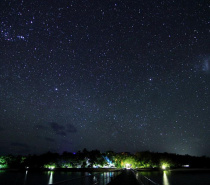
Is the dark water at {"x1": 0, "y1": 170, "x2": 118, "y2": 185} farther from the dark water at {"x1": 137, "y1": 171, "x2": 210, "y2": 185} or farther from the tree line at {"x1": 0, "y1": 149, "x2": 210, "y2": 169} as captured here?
the tree line at {"x1": 0, "y1": 149, "x2": 210, "y2": 169}

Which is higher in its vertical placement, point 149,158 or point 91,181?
point 149,158

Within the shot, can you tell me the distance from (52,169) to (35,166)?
14712 mm

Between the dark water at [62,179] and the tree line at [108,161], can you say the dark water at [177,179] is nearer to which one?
the dark water at [62,179]

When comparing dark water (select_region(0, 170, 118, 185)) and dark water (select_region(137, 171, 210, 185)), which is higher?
dark water (select_region(0, 170, 118, 185))

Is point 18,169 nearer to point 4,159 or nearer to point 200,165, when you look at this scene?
point 4,159

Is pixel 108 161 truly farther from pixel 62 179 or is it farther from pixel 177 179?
pixel 177 179

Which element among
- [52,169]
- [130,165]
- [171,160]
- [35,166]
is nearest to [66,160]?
[52,169]

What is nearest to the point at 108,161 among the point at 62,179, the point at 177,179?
the point at 62,179

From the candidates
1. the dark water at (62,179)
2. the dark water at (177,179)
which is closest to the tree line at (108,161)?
the dark water at (62,179)

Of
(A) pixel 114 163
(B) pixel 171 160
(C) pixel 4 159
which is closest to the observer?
(A) pixel 114 163

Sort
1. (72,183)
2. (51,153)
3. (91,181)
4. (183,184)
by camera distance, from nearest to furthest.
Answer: (72,183), (91,181), (183,184), (51,153)

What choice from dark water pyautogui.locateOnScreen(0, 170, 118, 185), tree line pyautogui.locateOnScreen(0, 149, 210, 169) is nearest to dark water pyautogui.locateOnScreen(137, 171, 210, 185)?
dark water pyautogui.locateOnScreen(0, 170, 118, 185)

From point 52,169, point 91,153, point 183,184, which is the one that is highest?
point 91,153

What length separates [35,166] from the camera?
116 m
